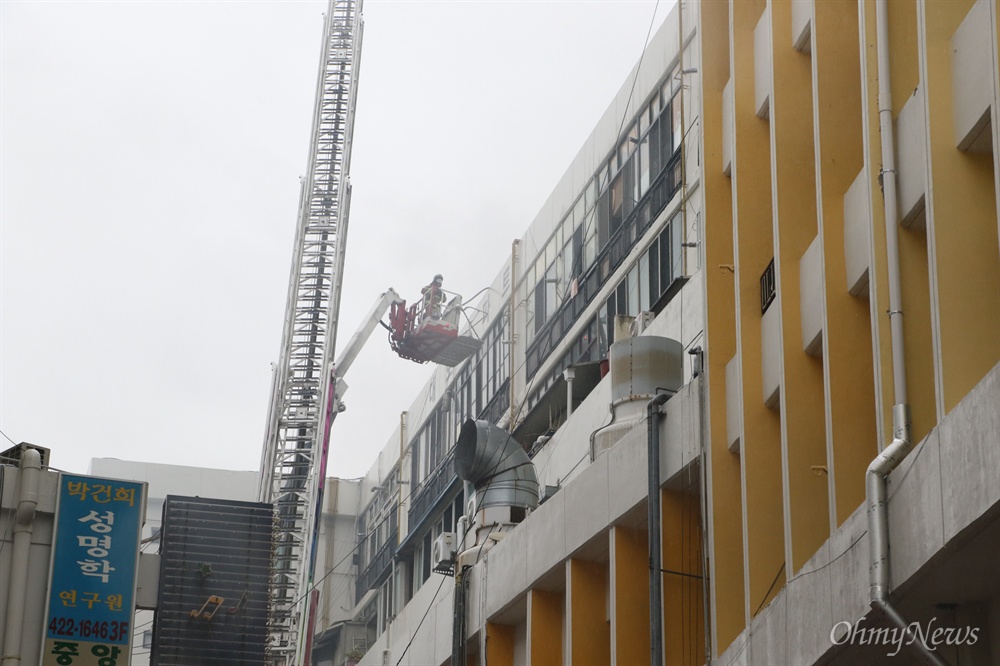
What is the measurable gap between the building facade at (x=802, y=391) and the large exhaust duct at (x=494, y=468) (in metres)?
0.76

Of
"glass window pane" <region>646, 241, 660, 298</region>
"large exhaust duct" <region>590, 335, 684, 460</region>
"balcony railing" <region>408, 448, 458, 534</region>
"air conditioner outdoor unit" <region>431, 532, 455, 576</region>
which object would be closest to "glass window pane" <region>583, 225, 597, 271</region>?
"glass window pane" <region>646, 241, 660, 298</region>

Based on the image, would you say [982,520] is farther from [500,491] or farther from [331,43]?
[331,43]

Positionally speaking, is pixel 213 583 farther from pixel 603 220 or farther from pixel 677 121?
pixel 677 121

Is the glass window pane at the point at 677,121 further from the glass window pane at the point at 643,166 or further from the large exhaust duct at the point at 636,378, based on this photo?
the large exhaust duct at the point at 636,378

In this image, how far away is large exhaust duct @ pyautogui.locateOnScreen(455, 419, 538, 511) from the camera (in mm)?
31234

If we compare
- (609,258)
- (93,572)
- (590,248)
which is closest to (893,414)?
(93,572)

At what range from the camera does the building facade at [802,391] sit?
516 inches

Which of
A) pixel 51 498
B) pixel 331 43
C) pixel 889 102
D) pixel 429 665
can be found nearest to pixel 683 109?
pixel 429 665

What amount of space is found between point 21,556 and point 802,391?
15.0 meters

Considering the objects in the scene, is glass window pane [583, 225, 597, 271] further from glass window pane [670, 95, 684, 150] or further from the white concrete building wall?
the white concrete building wall

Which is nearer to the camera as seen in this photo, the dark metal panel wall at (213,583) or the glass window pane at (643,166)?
the glass window pane at (643,166)

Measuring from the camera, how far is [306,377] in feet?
184

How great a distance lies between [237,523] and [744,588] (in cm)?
2526

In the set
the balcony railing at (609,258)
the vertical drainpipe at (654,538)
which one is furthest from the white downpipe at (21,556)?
the balcony railing at (609,258)
